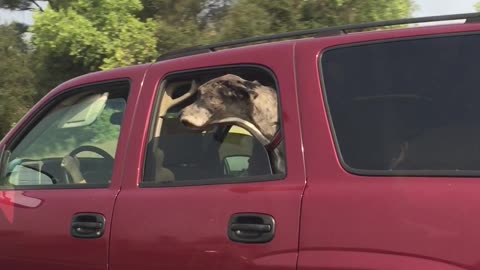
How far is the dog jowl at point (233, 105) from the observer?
2719 millimetres

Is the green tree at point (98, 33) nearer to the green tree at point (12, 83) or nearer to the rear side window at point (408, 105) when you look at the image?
the green tree at point (12, 83)

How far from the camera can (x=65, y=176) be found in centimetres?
340

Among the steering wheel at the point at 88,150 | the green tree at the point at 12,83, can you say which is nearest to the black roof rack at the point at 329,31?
the steering wheel at the point at 88,150

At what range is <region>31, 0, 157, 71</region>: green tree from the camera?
13516 millimetres

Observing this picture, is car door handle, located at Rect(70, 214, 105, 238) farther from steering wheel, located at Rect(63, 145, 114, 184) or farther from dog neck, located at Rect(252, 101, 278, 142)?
dog neck, located at Rect(252, 101, 278, 142)

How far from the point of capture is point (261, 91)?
8.95 ft

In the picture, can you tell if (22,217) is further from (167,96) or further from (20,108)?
(20,108)

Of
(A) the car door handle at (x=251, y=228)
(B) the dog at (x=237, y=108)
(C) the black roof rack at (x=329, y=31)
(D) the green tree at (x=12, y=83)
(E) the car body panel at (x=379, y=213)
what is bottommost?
(D) the green tree at (x=12, y=83)

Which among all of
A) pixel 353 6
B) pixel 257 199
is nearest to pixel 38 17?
pixel 353 6

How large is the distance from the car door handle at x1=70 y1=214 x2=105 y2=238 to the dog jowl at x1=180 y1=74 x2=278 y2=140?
1.99 feet

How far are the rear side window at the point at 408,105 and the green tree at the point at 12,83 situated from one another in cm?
1673

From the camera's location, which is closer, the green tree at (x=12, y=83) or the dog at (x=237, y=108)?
the dog at (x=237, y=108)

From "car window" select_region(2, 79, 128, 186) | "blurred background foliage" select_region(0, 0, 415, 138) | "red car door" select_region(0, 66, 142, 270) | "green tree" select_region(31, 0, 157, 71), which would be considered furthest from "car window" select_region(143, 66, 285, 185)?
"green tree" select_region(31, 0, 157, 71)

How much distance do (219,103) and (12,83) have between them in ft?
→ 56.0
